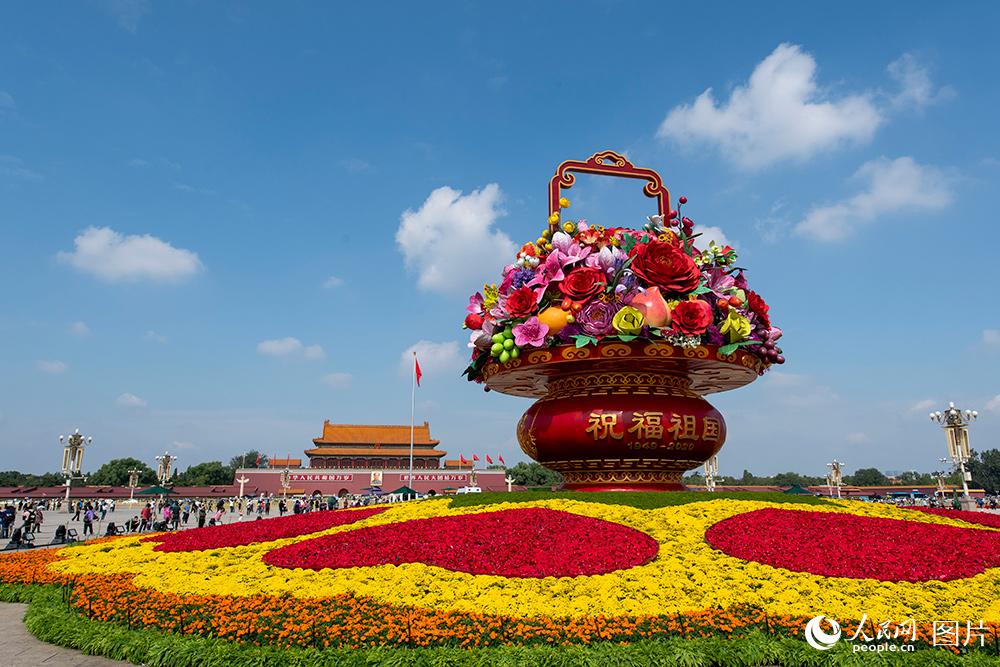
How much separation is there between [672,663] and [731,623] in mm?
877

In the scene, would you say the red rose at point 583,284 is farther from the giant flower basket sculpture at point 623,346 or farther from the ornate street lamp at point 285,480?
the ornate street lamp at point 285,480

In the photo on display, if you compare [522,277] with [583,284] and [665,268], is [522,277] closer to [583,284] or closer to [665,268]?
[583,284]

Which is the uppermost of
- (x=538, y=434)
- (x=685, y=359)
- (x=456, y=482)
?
(x=685, y=359)

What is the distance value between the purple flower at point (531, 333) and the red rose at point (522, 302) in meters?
0.20

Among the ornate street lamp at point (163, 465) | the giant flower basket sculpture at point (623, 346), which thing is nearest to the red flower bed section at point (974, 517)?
the giant flower basket sculpture at point (623, 346)

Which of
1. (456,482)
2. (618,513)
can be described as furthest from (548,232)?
(456,482)

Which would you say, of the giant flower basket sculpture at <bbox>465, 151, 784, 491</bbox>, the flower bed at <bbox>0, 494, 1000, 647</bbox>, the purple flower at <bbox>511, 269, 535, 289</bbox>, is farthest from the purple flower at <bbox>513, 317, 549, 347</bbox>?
the flower bed at <bbox>0, 494, 1000, 647</bbox>

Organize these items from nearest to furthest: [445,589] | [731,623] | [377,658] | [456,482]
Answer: [377,658]
[731,623]
[445,589]
[456,482]

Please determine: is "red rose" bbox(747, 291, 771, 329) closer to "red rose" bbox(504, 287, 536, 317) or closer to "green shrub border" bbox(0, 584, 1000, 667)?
"red rose" bbox(504, 287, 536, 317)

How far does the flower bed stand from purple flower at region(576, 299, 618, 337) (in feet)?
9.44

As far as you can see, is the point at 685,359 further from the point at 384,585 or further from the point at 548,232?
the point at 384,585

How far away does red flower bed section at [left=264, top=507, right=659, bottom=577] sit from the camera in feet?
23.0

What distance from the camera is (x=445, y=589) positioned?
6449mm

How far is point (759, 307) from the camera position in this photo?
11.8 m
